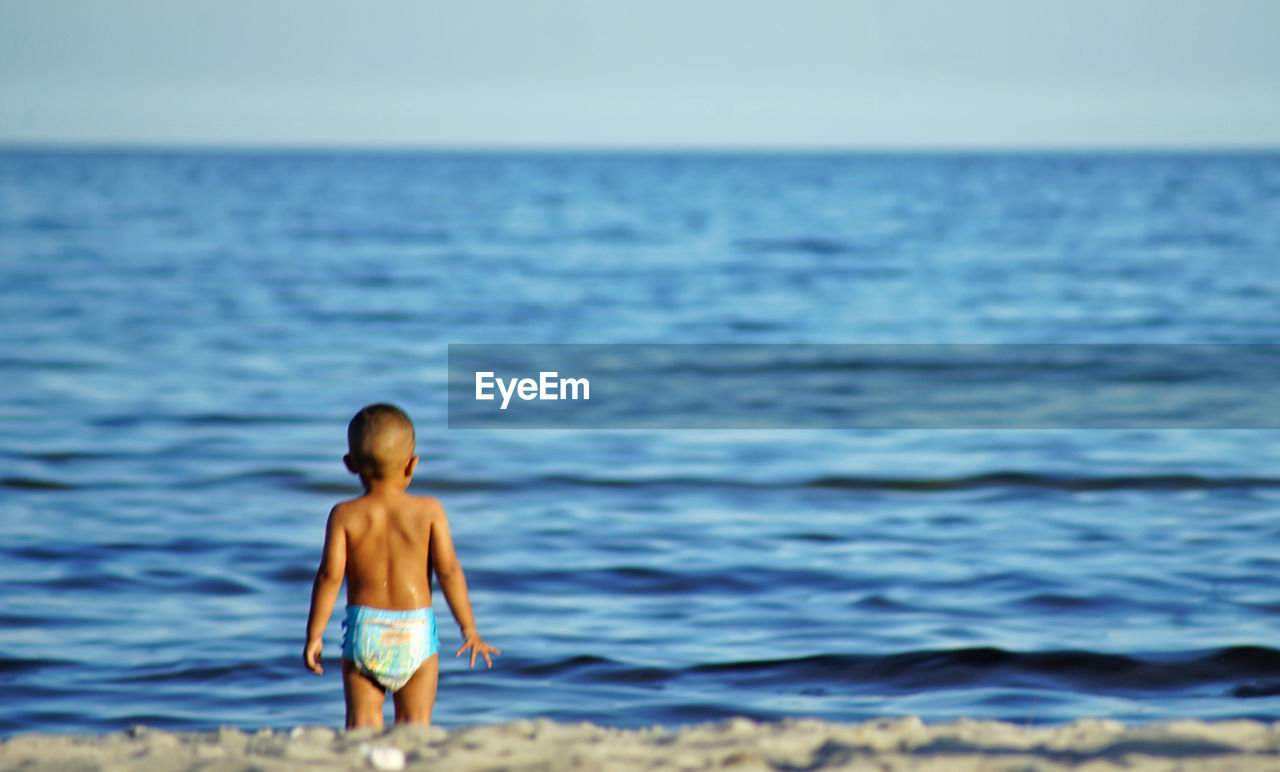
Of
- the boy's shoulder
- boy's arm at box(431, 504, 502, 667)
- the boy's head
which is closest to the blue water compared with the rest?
boy's arm at box(431, 504, 502, 667)

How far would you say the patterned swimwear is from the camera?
184 inches

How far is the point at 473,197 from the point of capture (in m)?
66.2

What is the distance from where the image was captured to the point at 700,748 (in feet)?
14.3

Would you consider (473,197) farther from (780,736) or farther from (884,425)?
(780,736)

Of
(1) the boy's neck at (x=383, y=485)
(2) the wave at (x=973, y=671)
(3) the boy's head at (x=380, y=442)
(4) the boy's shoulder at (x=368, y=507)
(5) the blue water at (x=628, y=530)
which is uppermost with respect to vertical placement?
(3) the boy's head at (x=380, y=442)

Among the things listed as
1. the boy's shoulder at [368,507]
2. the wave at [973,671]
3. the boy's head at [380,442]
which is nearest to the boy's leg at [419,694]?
the boy's shoulder at [368,507]

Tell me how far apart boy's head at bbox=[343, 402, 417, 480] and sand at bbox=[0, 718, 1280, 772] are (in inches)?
32.4

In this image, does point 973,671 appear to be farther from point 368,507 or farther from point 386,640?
point 368,507

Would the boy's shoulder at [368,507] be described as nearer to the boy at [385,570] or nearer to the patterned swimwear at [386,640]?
the boy at [385,570]

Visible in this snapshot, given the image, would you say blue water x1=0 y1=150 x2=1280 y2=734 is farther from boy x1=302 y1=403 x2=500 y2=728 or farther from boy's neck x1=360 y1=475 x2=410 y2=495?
boy's neck x1=360 y1=475 x2=410 y2=495

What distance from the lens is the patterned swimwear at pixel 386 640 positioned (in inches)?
184

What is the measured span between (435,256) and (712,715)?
28.3 metres

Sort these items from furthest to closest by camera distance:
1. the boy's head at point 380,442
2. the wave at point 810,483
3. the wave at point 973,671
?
1. the wave at point 810,483
2. the wave at point 973,671
3. the boy's head at point 380,442

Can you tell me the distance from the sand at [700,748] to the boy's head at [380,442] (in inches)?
32.4
